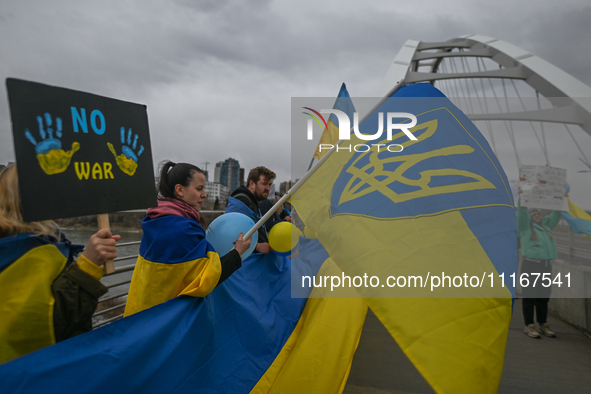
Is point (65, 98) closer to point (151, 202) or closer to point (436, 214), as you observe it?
point (151, 202)

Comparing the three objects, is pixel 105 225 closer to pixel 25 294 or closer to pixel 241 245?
pixel 25 294

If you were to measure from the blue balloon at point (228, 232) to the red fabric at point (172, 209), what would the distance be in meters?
0.52

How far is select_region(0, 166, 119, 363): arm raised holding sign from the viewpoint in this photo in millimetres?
1186

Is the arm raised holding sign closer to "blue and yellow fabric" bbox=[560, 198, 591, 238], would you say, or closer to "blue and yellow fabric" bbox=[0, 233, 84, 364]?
"blue and yellow fabric" bbox=[0, 233, 84, 364]

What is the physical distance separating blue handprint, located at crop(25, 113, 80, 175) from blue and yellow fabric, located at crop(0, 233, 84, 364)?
302 mm

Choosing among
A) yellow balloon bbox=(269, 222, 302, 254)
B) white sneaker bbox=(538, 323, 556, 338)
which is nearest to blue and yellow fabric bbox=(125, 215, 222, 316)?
yellow balloon bbox=(269, 222, 302, 254)

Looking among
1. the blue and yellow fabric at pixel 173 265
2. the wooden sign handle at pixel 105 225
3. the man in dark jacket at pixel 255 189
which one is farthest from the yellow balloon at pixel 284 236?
the wooden sign handle at pixel 105 225

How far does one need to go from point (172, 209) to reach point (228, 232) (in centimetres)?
70

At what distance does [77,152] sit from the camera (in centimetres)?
127

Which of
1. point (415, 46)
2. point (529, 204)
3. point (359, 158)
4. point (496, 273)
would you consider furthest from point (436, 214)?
point (415, 46)

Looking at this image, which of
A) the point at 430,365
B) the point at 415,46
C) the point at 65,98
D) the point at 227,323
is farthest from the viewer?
the point at 415,46

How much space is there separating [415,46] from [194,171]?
51.7 feet

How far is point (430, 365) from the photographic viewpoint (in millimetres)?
1405

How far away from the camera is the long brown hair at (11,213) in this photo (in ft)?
4.01
